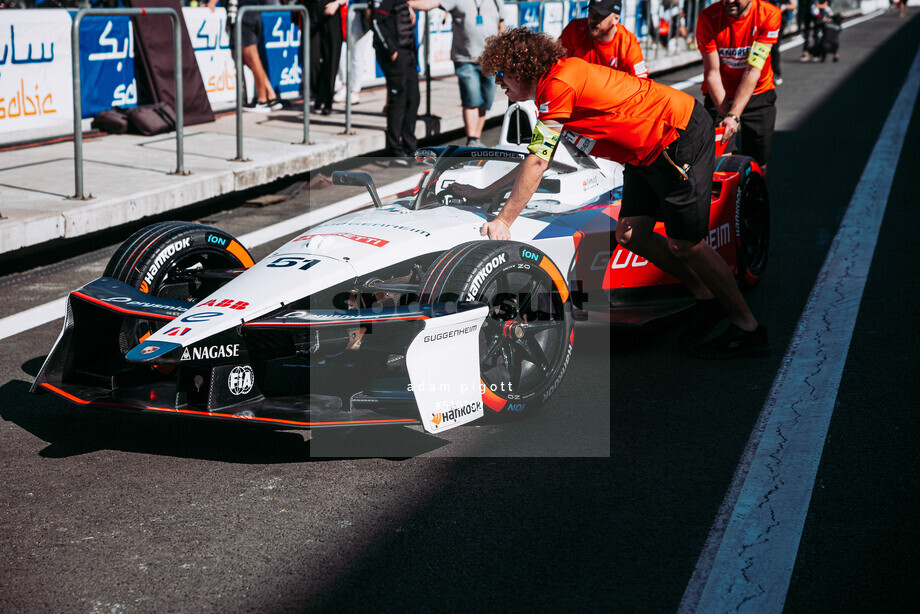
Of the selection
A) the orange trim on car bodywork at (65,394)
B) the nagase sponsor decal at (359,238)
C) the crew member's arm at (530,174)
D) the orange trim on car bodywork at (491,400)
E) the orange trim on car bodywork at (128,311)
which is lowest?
the orange trim on car bodywork at (491,400)

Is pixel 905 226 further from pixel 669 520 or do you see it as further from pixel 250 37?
pixel 250 37

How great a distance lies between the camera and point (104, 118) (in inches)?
425

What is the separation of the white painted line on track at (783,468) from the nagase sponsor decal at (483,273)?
1184mm

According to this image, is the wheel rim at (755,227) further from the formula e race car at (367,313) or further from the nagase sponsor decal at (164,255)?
the nagase sponsor decal at (164,255)

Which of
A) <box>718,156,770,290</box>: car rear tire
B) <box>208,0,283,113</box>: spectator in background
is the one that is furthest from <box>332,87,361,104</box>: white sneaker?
<box>718,156,770,290</box>: car rear tire

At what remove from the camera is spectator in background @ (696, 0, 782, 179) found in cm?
662

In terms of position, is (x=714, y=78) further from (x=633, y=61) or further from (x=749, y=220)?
(x=749, y=220)

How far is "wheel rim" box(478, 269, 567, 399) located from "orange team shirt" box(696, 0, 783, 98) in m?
2.95

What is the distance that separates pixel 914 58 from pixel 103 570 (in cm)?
2561

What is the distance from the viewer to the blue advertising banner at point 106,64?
35.0 feet

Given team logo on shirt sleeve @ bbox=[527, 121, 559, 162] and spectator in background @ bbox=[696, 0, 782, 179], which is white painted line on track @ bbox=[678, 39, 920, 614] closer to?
spectator in background @ bbox=[696, 0, 782, 179]

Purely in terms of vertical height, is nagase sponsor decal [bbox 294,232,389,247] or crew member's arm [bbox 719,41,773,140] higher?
crew member's arm [bbox 719,41,773,140]

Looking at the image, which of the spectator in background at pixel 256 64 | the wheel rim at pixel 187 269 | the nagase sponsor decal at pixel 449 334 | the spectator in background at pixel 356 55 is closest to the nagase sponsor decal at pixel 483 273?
the nagase sponsor decal at pixel 449 334

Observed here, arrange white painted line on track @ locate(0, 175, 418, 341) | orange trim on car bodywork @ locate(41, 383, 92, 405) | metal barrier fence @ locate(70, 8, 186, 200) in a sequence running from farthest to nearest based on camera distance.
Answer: metal barrier fence @ locate(70, 8, 186, 200) → white painted line on track @ locate(0, 175, 418, 341) → orange trim on car bodywork @ locate(41, 383, 92, 405)
